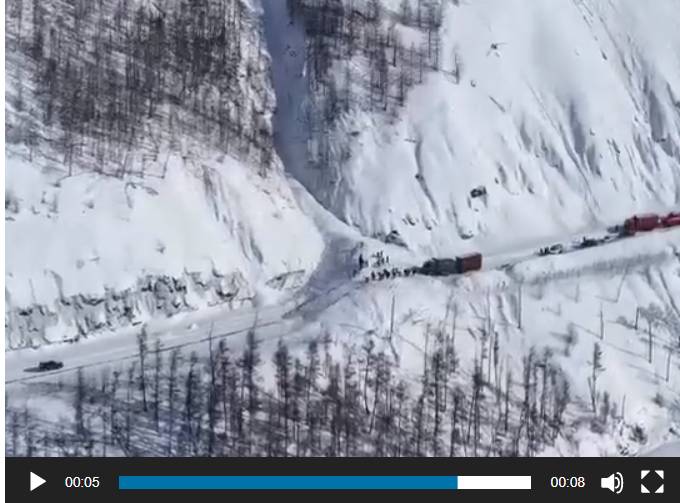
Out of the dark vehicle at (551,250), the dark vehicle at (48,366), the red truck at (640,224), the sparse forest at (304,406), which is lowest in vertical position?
the sparse forest at (304,406)

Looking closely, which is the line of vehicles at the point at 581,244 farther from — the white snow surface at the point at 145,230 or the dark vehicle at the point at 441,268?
the white snow surface at the point at 145,230
